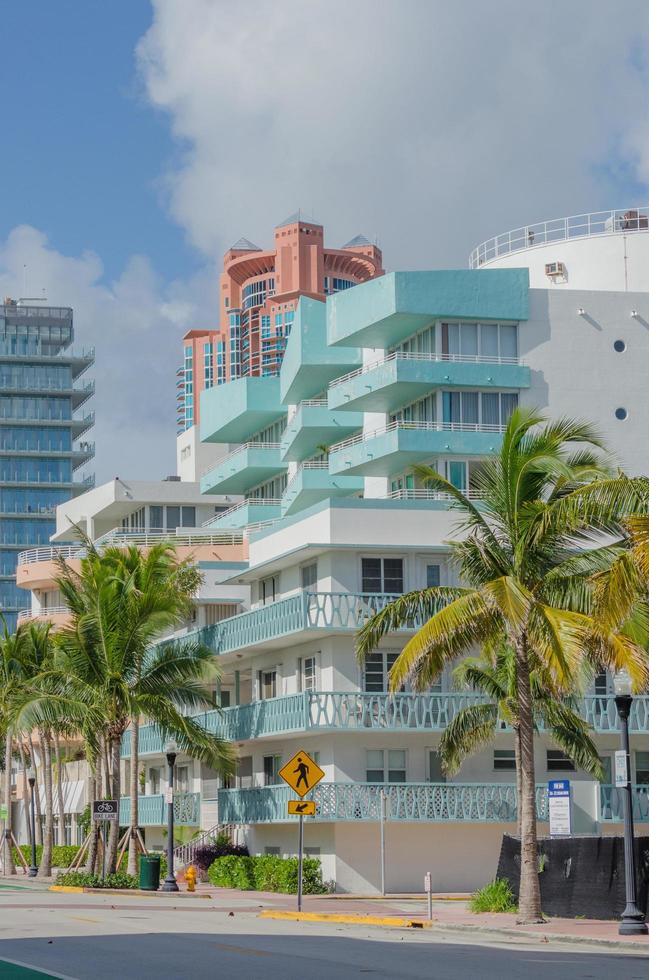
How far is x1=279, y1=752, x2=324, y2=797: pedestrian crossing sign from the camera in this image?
3481cm

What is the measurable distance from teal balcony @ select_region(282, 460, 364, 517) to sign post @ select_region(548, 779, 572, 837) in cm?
2965

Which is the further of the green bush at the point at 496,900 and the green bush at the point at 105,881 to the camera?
the green bush at the point at 105,881

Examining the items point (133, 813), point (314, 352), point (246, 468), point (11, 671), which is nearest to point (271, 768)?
point (133, 813)

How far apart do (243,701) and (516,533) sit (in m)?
29.9

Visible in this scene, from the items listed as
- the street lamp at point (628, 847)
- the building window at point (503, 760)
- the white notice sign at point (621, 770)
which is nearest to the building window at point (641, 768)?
the building window at point (503, 760)

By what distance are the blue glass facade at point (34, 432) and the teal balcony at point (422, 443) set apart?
104 m

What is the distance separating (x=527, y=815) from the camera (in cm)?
3075

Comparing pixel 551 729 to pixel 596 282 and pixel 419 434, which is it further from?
pixel 596 282

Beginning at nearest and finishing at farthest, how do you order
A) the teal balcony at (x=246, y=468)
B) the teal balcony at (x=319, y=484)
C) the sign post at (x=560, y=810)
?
the sign post at (x=560, y=810) → the teal balcony at (x=319, y=484) → the teal balcony at (x=246, y=468)

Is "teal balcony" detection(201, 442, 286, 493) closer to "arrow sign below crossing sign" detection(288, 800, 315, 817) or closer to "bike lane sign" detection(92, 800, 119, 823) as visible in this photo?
"bike lane sign" detection(92, 800, 119, 823)

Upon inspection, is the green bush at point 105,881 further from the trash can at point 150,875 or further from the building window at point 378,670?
the building window at point 378,670

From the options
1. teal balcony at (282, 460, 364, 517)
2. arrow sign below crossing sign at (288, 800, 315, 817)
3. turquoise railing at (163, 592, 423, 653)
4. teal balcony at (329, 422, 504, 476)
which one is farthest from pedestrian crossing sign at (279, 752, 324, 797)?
teal balcony at (282, 460, 364, 517)

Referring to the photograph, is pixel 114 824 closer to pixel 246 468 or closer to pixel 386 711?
pixel 386 711

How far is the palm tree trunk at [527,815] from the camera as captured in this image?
30531mm
